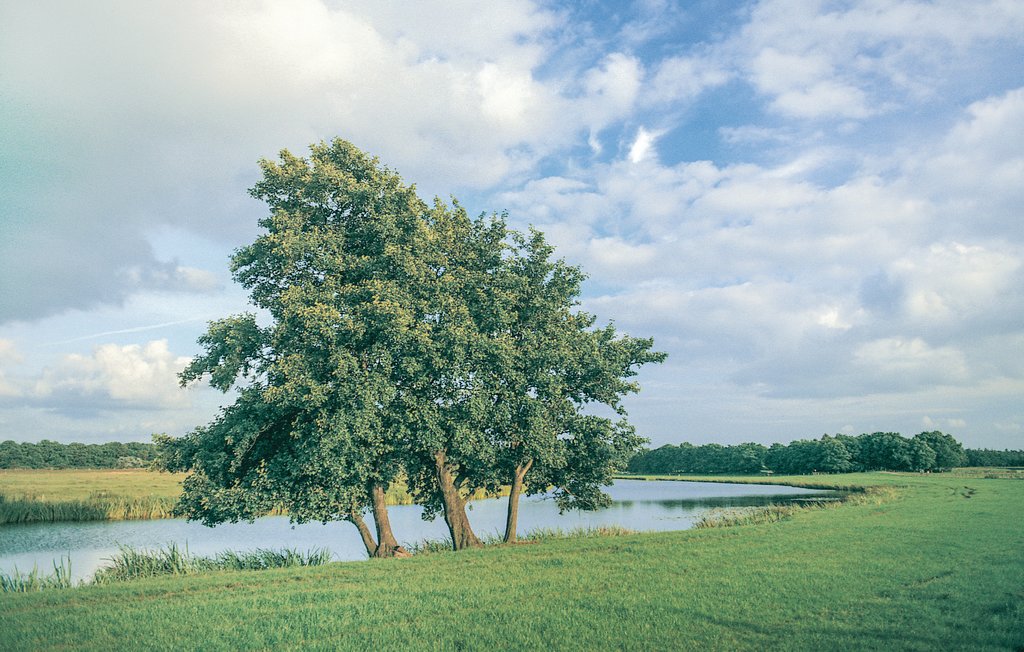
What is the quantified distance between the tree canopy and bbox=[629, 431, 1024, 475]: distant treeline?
8617 centimetres

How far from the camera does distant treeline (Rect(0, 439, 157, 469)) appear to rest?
12006 centimetres

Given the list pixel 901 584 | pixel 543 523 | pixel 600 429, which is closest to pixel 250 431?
pixel 600 429

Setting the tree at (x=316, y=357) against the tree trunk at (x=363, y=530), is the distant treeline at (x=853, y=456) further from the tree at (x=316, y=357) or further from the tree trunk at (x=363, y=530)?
the tree at (x=316, y=357)

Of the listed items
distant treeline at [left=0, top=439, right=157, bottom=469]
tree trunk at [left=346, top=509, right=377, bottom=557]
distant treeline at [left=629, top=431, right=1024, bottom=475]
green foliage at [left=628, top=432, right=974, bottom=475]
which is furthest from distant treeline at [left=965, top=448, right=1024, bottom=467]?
distant treeline at [left=0, top=439, right=157, bottom=469]

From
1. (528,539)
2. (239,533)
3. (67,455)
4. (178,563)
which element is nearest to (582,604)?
(178,563)

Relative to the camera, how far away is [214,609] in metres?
13.0

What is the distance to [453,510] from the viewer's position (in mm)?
27156

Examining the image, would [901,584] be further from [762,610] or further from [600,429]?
[600,429]

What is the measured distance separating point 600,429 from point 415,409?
359 inches

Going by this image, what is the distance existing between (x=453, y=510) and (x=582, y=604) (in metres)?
15.2

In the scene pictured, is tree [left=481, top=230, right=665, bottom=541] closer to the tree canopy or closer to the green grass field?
the tree canopy

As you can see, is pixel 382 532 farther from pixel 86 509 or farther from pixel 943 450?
pixel 943 450

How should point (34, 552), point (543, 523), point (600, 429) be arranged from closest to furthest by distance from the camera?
point (600, 429), point (34, 552), point (543, 523)

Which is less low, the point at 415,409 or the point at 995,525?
the point at 415,409
